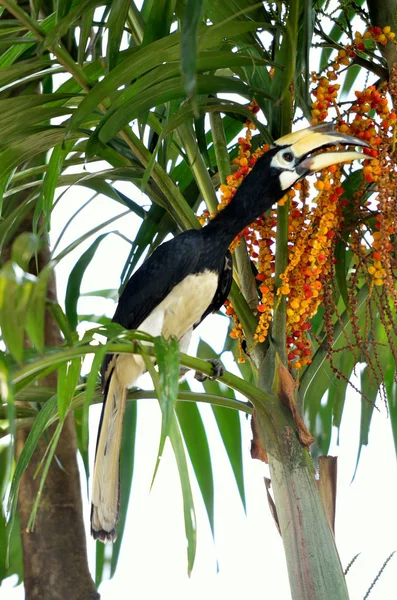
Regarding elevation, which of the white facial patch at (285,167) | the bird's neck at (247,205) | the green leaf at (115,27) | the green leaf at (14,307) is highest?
the green leaf at (115,27)

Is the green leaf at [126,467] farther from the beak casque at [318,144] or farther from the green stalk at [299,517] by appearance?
the beak casque at [318,144]

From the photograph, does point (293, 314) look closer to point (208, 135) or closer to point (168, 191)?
point (168, 191)

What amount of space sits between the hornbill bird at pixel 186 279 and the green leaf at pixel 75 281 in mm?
85

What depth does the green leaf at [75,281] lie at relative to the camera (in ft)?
5.11

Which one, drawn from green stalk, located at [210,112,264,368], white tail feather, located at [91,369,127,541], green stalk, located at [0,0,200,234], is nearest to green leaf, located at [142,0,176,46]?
green stalk, located at [0,0,200,234]

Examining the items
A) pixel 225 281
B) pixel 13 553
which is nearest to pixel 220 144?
pixel 225 281

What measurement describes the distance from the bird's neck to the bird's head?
0.03 meters

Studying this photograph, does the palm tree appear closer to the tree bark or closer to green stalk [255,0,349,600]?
green stalk [255,0,349,600]

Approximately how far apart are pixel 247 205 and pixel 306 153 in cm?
14

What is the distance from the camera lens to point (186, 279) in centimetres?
155

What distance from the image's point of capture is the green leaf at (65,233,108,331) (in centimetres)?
156

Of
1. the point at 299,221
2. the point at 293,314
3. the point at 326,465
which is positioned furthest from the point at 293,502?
the point at 299,221

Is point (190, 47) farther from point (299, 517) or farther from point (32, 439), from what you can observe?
point (299, 517)

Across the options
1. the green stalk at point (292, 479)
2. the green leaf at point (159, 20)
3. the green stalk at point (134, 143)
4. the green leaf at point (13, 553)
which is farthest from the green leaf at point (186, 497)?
the green leaf at point (13, 553)
